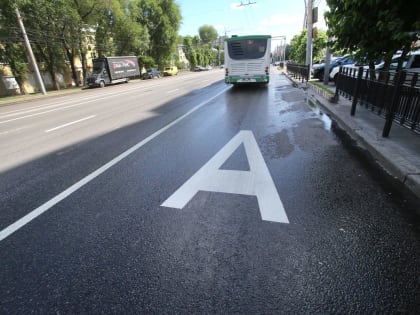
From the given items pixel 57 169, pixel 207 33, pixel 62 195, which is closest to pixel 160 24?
pixel 57 169

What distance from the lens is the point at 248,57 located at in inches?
570

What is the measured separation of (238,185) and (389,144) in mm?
3308

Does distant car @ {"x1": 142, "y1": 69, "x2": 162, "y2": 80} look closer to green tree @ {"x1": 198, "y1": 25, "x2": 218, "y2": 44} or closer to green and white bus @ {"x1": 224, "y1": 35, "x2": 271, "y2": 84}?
green and white bus @ {"x1": 224, "y1": 35, "x2": 271, "y2": 84}

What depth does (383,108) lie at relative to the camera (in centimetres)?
561

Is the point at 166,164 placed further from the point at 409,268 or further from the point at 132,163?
the point at 409,268

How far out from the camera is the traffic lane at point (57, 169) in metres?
Answer: 3.47

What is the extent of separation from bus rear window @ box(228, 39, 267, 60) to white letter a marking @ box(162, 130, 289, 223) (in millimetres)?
11629

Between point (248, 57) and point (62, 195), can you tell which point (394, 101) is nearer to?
point (62, 195)

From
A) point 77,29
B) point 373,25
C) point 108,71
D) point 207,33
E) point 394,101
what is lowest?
point 108,71

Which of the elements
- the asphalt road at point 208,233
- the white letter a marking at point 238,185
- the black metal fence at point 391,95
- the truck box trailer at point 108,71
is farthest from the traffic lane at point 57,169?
the truck box trailer at point 108,71

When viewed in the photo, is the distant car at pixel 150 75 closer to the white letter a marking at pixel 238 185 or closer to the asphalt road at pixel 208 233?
the asphalt road at pixel 208 233

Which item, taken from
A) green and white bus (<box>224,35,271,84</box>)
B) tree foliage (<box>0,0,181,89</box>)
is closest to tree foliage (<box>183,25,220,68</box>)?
tree foliage (<box>0,0,181,89</box>)

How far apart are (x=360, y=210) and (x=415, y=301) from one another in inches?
48.3

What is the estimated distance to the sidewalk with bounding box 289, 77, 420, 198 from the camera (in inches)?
137
